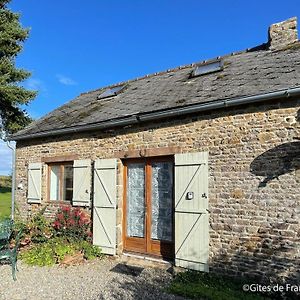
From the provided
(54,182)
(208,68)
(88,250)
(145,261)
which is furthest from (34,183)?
(208,68)

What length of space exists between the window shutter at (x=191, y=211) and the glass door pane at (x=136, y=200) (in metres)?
1.11

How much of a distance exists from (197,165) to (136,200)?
6.34ft

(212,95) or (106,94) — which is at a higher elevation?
(106,94)

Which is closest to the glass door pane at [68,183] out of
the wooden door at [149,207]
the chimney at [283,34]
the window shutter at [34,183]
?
the window shutter at [34,183]

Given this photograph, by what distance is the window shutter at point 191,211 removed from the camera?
618cm

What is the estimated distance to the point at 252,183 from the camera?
574 cm

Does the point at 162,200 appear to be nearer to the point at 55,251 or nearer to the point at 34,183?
the point at 55,251

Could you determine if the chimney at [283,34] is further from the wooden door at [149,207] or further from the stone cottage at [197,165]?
the wooden door at [149,207]

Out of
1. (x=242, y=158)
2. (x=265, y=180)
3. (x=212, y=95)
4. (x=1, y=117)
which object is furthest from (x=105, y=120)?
(x=1, y=117)

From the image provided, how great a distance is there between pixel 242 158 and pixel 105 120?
3537 mm

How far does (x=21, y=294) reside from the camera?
5.25 metres

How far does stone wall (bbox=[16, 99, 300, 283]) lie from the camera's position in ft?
17.5

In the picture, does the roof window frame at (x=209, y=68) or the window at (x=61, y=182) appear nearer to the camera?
the roof window frame at (x=209, y=68)

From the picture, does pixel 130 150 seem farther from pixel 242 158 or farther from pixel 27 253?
pixel 27 253
